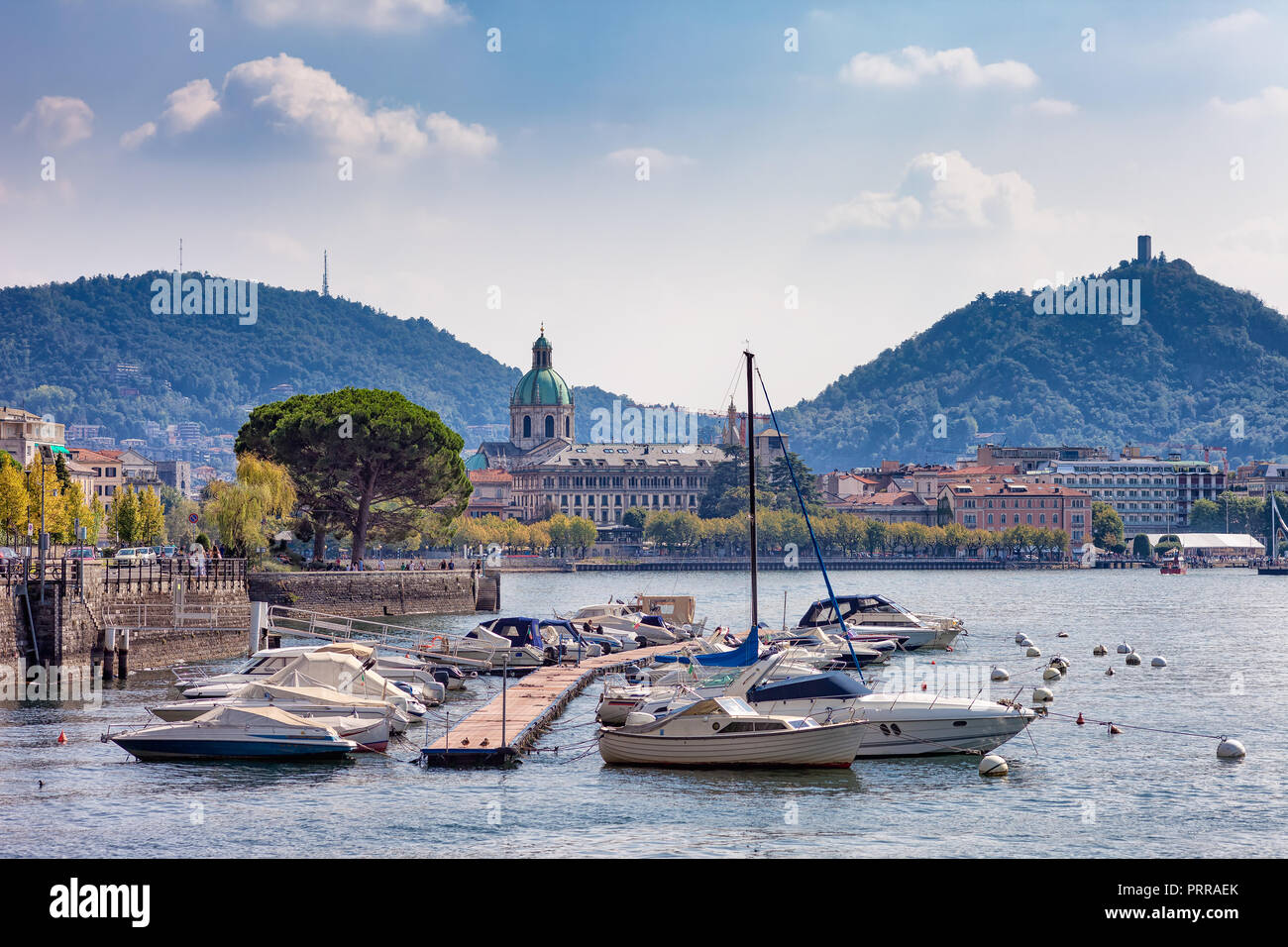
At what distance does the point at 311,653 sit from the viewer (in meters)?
37.6

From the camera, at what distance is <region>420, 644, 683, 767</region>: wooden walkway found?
105 ft

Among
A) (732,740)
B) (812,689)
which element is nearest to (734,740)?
(732,740)

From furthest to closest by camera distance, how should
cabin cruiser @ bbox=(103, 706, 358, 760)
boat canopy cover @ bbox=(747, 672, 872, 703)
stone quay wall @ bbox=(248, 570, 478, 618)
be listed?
stone quay wall @ bbox=(248, 570, 478, 618) < boat canopy cover @ bbox=(747, 672, 872, 703) < cabin cruiser @ bbox=(103, 706, 358, 760)

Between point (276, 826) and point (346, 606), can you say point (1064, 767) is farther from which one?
point (346, 606)

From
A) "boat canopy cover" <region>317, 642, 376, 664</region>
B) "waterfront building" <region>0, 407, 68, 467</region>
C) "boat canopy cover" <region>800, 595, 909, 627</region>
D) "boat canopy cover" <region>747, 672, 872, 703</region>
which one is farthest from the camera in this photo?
"waterfront building" <region>0, 407, 68, 467</region>

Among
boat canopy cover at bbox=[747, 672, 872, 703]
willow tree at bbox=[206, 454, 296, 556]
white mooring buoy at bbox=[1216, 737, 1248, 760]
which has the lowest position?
white mooring buoy at bbox=[1216, 737, 1248, 760]

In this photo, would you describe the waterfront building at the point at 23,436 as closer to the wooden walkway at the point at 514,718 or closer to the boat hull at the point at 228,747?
the wooden walkway at the point at 514,718

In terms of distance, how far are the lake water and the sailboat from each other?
0.36 meters

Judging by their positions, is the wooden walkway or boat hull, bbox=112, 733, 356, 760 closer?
the wooden walkway

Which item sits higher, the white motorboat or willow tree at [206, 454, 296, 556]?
willow tree at [206, 454, 296, 556]

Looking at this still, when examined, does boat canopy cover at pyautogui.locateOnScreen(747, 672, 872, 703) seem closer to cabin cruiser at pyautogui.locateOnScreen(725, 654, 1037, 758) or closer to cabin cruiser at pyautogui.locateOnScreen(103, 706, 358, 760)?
cabin cruiser at pyautogui.locateOnScreen(725, 654, 1037, 758)

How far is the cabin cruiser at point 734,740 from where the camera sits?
3127 centimetres

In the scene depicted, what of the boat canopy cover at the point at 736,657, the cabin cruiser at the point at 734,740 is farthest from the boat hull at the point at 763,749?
the boat canopy cover at the point at 736,657

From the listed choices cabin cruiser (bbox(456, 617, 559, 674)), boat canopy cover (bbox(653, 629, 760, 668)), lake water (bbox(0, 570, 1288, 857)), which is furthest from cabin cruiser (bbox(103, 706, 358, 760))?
cabin cruiser (bbox(456, 617, 559, 674))
